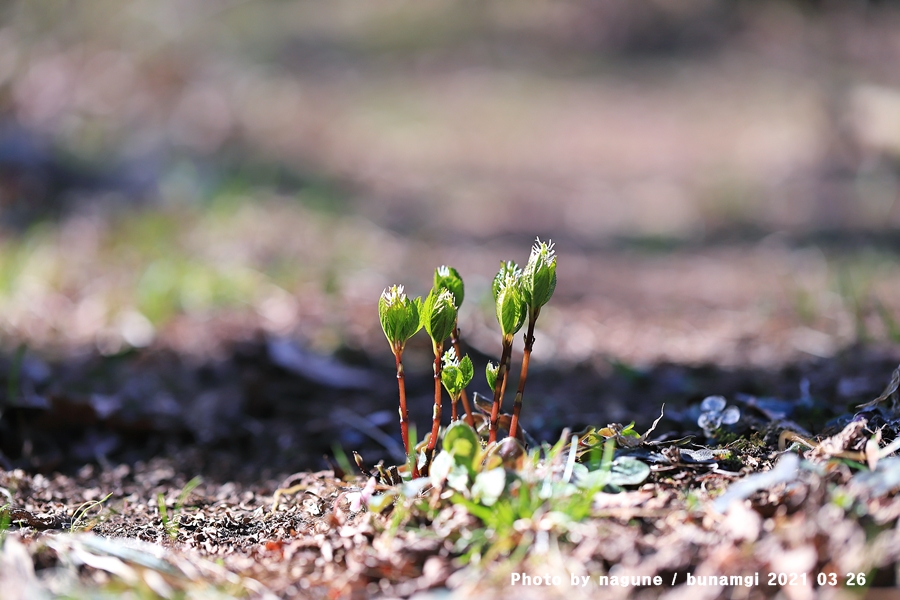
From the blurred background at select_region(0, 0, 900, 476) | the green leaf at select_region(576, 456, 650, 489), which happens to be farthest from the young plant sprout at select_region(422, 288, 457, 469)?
the blurred background at select_region(0, 0, 900, 476)

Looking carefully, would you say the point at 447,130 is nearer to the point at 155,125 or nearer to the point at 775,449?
the point at 155,125

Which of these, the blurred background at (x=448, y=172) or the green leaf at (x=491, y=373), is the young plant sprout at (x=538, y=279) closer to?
the green leaf at (x=491, y=373)

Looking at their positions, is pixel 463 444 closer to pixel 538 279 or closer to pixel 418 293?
pixel 538 279

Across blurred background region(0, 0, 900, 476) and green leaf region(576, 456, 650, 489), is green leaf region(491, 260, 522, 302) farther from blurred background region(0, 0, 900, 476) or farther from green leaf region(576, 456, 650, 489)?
blurred background region(0, 0, 900, 476)

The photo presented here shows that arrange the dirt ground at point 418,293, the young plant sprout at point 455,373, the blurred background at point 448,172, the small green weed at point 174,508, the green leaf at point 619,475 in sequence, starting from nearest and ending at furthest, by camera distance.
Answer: the dirt ground at point 418,293 < the green leaf at point 619,475 < the young plant sprout at point 455,373 < the small green weed at point 174,508 < the blurred background at point 448,172

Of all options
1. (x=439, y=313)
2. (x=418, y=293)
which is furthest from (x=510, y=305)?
(x=418, y=293)

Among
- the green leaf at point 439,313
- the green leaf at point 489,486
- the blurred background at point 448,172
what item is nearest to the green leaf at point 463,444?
the green leaf at point 489,486
